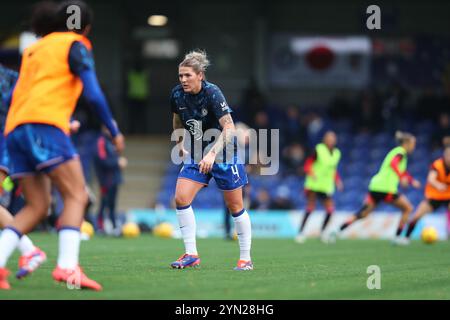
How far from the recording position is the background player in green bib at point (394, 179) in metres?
17.7

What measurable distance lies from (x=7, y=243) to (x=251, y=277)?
8.36ft

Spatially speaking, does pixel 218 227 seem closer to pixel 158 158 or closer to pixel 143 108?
pixel 158 158

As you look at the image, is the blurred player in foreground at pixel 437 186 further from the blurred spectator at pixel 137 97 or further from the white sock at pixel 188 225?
the blurred spectator at pixel 137 97

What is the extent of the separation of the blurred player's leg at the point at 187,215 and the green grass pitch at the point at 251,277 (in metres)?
0.21

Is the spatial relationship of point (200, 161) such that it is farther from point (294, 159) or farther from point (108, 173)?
point (294, 159)

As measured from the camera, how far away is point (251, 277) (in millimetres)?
8977

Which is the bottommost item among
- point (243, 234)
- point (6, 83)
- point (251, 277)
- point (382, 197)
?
point (251, 277)

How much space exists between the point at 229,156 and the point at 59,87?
9.53 feet

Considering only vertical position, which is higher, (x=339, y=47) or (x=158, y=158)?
(x=339, y=47)

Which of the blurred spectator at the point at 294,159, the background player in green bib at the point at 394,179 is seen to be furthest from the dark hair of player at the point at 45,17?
the blurred spectator at the point at 294,159

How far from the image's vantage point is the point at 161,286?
798 cm

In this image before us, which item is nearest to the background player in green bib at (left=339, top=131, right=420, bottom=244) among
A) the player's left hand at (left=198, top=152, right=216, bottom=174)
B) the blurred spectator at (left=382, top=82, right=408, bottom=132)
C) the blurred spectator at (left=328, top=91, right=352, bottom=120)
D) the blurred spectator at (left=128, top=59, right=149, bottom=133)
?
the player's left hand at (left=198, top=152, right=216, bottom=174)

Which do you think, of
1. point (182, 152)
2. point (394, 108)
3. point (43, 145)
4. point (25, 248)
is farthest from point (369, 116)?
point (43, 145)
